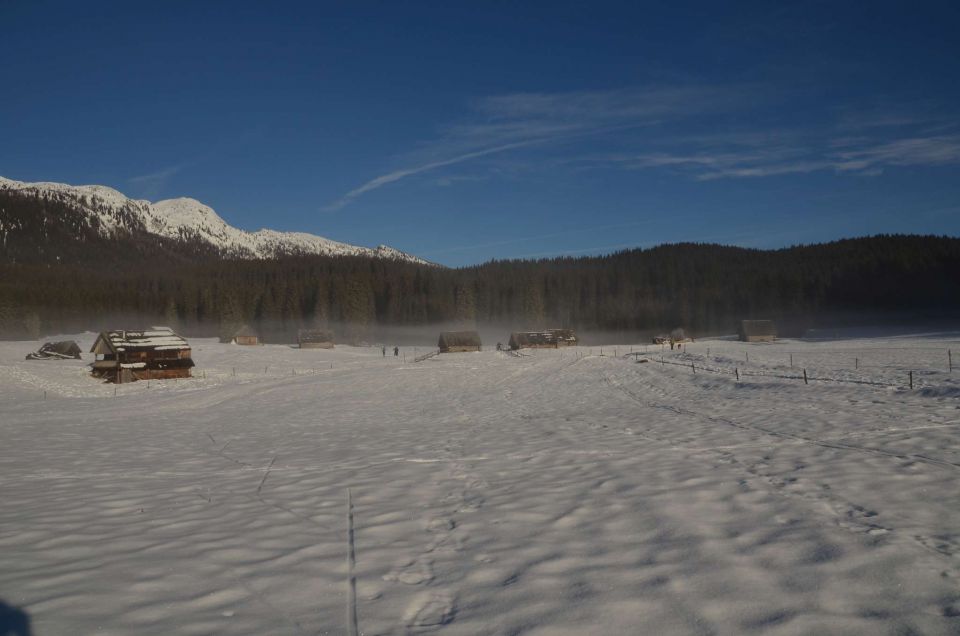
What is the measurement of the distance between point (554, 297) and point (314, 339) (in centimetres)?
5925

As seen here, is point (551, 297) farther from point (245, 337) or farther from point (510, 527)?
point (510, 527)

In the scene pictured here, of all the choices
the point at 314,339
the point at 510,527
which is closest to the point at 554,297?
the point at 314,339

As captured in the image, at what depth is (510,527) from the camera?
7.04 m

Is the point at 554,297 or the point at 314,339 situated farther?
the point at 554,297

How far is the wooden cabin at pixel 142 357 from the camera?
49.8 meters

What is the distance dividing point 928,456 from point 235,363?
64.9 metres

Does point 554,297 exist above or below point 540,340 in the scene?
above

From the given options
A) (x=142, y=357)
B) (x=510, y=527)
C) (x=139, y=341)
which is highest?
(x=139, y=341)

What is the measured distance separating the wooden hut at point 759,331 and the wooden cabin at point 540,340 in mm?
28016

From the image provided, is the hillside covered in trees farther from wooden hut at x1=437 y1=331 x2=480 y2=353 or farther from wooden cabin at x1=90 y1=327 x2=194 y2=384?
wooden cabin at x1=90 y1=327 x2=194 y2=384

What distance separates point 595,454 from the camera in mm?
11641

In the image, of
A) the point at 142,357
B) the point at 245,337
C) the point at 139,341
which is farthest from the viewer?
the point at 245,337

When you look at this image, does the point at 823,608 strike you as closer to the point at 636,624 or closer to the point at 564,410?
the point at 636,624

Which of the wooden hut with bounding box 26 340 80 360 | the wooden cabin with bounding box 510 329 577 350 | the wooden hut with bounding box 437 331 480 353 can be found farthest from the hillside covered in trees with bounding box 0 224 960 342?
the wooden hut with bounding box 26 340 80 360
